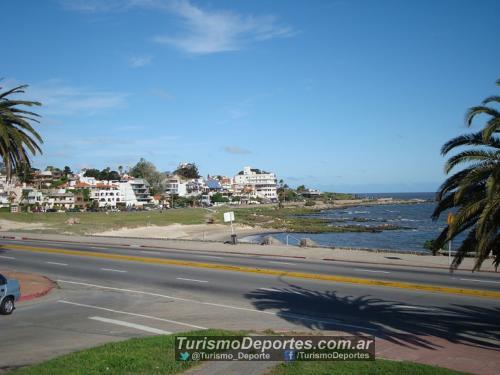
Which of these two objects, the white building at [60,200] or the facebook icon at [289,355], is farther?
the white building at [60,200]

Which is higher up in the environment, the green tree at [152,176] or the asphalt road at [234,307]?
the green tree at [152,176]

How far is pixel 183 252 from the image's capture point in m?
34.3

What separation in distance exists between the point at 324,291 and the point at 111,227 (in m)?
55.9

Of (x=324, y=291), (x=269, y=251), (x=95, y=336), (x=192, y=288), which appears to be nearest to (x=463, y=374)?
(x=95, y=336)

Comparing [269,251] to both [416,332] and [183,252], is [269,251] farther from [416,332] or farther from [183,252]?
[416,332]

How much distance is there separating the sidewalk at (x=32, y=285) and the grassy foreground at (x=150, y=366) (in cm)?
883

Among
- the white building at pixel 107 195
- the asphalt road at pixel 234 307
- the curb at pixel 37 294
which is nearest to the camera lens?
the asphalt road at pixel 234 307

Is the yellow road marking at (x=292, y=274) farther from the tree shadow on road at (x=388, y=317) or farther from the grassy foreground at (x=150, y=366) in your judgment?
the grassy foreground at (x=150, y=366)

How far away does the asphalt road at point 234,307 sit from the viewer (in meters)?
12.1

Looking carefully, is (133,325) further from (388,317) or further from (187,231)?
(187,231)

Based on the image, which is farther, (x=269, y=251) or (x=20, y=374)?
(x=269, y=251)

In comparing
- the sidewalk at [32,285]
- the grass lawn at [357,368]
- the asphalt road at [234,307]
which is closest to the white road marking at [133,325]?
the asphalt road at [234,307]

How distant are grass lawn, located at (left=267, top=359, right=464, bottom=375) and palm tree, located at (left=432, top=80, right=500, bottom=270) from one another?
Answer: 10.1ft

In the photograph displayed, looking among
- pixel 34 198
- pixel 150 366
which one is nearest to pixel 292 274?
pixel 150 366
